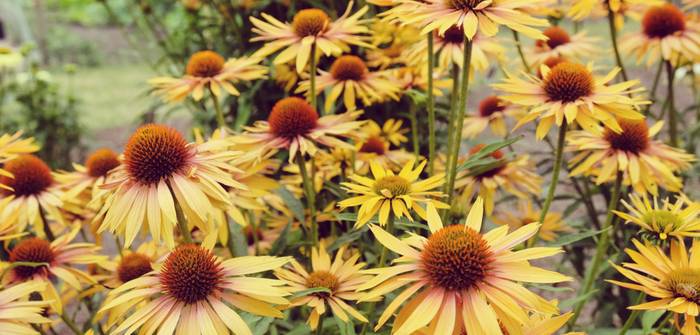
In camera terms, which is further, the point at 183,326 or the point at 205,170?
the point at 205,170

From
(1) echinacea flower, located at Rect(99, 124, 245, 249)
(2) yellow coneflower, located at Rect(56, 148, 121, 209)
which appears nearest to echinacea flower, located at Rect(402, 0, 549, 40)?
(1) echinacea flower, located at Rect(99, 124, 245, 249)

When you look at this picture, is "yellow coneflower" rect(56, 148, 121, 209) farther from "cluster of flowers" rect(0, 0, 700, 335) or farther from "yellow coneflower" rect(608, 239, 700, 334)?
"yellow coneflower" rect(608, 239, 700, 334)

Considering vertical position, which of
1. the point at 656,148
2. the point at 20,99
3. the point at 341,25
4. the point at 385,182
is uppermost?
the point at 20,99

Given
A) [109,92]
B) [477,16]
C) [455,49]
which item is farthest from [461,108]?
[109,92]

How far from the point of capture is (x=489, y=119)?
1.80m

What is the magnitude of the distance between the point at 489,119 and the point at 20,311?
1263 mm

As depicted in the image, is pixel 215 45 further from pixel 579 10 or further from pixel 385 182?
pixel 385 182

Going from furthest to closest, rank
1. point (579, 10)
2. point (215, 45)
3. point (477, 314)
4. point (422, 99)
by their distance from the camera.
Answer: point (215, 45) < point (579, 10) < point (422, 99) < point (477, 314)

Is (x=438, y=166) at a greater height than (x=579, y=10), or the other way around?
(x=579, y=10)

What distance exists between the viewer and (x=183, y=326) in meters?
0.79

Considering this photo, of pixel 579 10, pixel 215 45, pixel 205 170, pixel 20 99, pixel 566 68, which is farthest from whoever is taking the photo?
pixel 20 99

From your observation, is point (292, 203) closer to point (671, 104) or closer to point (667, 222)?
point (667, 222)

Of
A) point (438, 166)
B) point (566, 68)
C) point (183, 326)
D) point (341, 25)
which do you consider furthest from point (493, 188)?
point (183, 326)

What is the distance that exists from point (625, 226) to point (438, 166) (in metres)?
0.54
